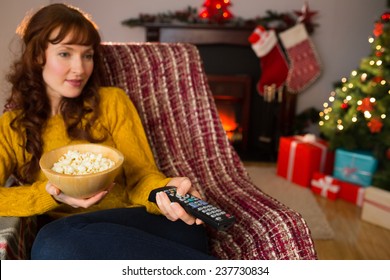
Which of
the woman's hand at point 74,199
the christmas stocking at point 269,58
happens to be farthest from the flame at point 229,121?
the woman's hand at point 74,199

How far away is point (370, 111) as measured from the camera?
260 centimetres

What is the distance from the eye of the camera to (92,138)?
128 centimetres

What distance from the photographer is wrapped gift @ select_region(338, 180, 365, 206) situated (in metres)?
2.67

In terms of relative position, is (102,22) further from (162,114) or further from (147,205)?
(147,205)

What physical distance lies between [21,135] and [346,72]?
316 cm

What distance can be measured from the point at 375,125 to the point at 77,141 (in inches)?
76.9

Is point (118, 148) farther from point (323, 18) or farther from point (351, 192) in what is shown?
point (323, 18)

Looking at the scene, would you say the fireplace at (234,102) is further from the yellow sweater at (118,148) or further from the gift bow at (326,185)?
the yellow sweater at (118,148)

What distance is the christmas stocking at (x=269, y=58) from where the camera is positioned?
11.2 feet

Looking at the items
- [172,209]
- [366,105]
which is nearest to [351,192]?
[366,105]

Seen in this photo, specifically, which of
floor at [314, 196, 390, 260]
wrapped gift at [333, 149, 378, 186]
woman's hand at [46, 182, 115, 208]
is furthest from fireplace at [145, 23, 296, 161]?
woman's hand at [46, 182, 115, 208]

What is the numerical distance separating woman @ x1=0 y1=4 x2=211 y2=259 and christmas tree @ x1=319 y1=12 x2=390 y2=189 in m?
1.78

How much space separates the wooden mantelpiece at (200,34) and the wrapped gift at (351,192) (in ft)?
4.76
